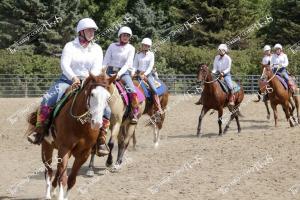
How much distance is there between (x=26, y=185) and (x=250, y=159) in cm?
463

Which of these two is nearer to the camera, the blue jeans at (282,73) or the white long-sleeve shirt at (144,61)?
the white long-sleeve shirt at (144,61)

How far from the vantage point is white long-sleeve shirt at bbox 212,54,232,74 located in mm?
18891

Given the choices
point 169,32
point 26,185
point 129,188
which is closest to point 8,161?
point 26,185

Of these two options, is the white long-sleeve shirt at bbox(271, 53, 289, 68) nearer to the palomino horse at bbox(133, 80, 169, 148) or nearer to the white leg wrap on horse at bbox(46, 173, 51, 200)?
the palomino horse at bbox(133, 80, 169, 148)

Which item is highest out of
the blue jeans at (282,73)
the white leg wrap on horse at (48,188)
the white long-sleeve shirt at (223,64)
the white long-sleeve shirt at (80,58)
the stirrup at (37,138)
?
the white long-sleeve shirt at (80,58)

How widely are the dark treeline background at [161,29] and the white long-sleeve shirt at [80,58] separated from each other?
88.0 feet

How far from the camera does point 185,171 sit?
11758 millimetres

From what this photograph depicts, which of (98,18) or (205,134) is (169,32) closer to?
(98,18)

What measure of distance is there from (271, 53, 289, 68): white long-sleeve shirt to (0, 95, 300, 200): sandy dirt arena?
492 cm

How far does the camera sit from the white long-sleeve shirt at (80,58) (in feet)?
29.9

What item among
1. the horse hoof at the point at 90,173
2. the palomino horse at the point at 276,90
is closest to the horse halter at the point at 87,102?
the horse hoof at the point at 90,173

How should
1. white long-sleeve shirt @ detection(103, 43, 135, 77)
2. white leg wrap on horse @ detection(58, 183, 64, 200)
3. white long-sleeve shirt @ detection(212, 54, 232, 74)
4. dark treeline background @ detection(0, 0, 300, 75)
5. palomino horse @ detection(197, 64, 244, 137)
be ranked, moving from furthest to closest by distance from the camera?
dark treeline background @ detection(0, 0, 300, 75), white long-sleeve shirt @ detection(212, 54, 232, 74), palomino horse @ detection(197, 64, 244, 137), white long-sleeve shirt @ detection(103, 43, 135, 77), white leg wrap on horse @ detection(58, 183, 64, 200)

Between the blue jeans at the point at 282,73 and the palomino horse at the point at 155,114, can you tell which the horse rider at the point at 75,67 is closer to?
the palomino horse at the point at 155,114

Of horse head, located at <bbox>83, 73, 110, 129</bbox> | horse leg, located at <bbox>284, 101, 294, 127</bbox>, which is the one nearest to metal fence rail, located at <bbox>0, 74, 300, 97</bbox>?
horse leg, located at <bbox>284, 101, 294, 127</bbox>
